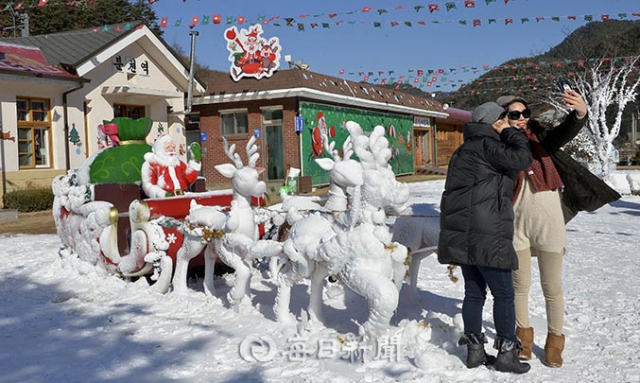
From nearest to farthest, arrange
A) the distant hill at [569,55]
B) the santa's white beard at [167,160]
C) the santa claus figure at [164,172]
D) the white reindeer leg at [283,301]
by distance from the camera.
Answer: the white reindeer leg at [283,301] < the santa claus figure at [164,172] < the santa's white beard at [167,160] < the distant hill at [569,55]

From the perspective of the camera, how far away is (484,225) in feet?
10.2

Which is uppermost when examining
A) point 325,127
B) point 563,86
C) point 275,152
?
point 325,127

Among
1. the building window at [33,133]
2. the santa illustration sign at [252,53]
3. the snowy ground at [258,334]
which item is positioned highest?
the santa illustration sign at [252,53]

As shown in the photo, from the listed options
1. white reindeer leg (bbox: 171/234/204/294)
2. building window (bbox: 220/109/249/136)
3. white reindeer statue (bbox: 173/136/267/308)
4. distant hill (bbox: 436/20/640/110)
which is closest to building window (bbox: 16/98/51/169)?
building window (bbox: 220/109/249/136)

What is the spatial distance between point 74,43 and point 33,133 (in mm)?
3484

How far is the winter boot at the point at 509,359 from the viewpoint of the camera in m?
3.16

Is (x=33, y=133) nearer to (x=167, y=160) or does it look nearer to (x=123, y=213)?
(x=167, y=160)

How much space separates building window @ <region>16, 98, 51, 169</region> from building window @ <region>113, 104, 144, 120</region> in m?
2.11

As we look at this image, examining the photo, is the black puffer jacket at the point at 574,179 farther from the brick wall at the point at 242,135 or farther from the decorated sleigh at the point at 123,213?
the brick wall at the point at 242,135

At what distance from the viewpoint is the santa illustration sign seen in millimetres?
17250

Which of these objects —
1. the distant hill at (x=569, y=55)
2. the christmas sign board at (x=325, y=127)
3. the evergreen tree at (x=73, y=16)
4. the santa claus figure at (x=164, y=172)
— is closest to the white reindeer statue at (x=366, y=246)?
the santa claus figure at (x=164, y=172)

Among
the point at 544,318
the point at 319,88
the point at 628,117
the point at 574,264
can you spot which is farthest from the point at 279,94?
the point at 628,117

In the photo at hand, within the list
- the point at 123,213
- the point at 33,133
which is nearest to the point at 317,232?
the point at 123,213
